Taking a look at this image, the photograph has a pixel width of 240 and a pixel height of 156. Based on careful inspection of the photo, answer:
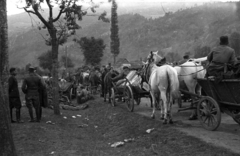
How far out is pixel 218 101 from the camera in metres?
7.82

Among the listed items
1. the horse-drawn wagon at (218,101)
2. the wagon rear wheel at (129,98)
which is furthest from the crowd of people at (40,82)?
the wagon rear wheel at (129,98)

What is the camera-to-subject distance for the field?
287 inches

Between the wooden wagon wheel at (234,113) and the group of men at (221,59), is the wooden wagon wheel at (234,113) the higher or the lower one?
the lower one

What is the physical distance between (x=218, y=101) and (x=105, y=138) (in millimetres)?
4176

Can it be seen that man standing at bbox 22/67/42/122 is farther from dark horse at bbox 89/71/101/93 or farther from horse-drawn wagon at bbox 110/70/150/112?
dark horse at bbox 89/71/101/93

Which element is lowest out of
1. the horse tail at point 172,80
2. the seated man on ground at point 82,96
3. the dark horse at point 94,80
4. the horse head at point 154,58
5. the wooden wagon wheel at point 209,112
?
the seated man on ground at point 82,96

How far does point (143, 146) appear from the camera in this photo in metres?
8.10

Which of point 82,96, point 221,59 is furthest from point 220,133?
point 82,96

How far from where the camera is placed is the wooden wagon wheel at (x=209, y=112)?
302 inches

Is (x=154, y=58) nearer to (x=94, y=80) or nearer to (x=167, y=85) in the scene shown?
(x=167, y=85)

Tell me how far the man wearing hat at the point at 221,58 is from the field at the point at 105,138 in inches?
70.4

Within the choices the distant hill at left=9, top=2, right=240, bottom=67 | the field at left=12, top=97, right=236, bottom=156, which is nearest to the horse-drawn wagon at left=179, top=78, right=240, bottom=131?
the field at left=12, top=97, right=236, bottom=156

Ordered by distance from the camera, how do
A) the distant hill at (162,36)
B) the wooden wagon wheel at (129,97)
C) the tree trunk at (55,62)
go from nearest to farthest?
the wooden wagon wheel at (129,97) → the tree trunk at (55,62) → the distant hill at (162,36)

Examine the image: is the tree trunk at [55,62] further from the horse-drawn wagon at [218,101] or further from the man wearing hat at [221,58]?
the man wearing hat at [221,58]
